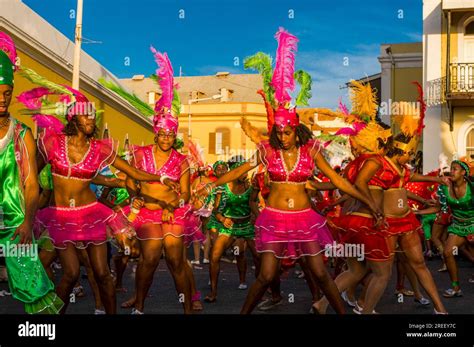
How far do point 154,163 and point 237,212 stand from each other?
2.66 m

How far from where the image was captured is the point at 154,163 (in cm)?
710

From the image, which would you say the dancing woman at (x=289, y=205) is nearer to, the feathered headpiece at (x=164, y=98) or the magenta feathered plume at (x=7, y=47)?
the feathered headpiece at (x=164, y=98)

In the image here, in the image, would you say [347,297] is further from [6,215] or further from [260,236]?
[6,215]

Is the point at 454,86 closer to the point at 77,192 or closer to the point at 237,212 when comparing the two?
the point at 237,212

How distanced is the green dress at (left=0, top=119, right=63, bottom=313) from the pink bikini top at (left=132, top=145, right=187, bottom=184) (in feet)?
7.32

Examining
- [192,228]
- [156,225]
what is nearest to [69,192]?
[156,225]

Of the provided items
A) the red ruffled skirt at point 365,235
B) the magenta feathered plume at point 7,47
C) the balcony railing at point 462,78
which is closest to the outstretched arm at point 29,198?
the magenta feathered plume at point 7,47

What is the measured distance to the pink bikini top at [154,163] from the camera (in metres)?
7.07

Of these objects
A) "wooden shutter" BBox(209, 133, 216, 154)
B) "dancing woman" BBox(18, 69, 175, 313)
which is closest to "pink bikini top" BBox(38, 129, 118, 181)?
"dancing woman" BBox(18, 69, 175, 313)

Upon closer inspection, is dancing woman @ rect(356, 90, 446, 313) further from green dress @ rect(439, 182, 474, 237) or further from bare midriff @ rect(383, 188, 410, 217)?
green dress @ rect(439, 182, 474, 237)

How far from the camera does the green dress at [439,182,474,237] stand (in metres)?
9.40

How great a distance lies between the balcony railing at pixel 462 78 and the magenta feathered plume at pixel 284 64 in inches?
686
